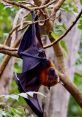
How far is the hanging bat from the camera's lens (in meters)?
3.33

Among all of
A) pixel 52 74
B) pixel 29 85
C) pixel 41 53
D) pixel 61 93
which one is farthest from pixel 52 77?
pixel 61 93

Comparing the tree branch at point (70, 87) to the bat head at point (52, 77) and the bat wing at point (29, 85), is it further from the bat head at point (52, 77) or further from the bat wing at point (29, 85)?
the bat wing at point (29, 85)

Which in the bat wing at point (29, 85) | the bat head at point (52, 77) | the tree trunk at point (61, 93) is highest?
the bat head at point (52, 77)

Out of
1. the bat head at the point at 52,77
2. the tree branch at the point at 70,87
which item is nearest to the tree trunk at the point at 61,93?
the bat head at the point at 52,77

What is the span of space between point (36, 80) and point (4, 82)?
1.83 ft

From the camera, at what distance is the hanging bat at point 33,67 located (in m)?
3.33

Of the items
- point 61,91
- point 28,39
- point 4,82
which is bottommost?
point 61,91

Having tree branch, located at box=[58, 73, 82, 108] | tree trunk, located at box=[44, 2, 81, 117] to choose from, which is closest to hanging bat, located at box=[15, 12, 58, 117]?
tree branch, located at box=[58, 73, 82, 108]

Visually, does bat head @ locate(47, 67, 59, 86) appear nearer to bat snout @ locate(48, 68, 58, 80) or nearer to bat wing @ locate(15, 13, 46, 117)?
bat snout @ locate(48, 68, 58, 80)

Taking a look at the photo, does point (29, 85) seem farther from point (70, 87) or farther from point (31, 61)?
point (70, 87)

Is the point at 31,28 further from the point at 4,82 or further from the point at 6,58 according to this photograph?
the point at 4,82

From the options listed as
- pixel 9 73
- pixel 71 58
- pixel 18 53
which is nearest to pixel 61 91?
pixel 71 58

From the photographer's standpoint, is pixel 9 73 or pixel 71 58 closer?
pixel 9 73

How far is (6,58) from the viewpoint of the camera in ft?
11.2
